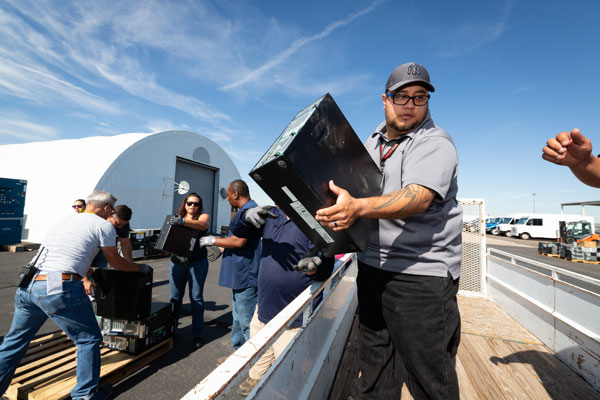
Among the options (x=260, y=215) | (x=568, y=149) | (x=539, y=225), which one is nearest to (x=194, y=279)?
(x=260, y=215)

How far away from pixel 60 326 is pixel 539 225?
33.9 metres

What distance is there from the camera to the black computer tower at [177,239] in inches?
139

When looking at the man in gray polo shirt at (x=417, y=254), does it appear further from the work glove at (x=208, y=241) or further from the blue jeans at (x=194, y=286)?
the blue jeans at (x=194, y=286)

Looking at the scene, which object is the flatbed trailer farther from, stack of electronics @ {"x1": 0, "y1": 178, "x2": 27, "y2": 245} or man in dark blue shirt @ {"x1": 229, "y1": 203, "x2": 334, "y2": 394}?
stack of electronics @ {"x1": 0, "y1": 178, "x2": 27, "y2": 245}

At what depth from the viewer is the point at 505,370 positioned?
2852 millimetres

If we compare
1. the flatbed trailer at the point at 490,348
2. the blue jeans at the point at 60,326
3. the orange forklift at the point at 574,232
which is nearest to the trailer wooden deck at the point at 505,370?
the flatbed trailer at the point at 490,348

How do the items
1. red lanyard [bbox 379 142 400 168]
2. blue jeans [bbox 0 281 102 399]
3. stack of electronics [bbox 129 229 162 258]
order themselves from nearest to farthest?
red lanyard [bbox 379 142 400 168], blue jeans [bbox 0 281 102 399], stack of electronics [bbox 129 229 162 258]

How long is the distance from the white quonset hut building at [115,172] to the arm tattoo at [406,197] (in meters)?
13.7

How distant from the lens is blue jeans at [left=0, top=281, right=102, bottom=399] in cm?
244

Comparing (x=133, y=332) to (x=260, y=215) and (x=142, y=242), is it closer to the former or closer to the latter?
(x=260, y=215)

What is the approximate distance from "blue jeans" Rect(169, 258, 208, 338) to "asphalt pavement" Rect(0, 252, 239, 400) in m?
0.32

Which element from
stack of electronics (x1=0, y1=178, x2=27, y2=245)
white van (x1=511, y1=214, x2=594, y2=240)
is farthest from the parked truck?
stack of electronics (x1=0, y1=178, x2=27, y2=245)

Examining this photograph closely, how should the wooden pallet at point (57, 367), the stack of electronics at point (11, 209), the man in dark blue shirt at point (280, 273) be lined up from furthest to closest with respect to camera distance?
the stack of electronics at point (11, 209) → the wooden pallet at point (57, 367) → the man in dark blue shirt at point (280, 273)

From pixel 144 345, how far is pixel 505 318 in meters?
5.08
